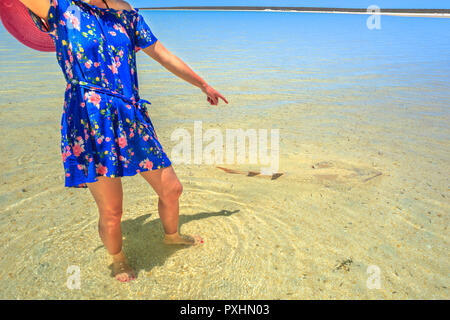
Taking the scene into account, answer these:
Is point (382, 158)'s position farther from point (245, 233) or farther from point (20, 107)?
point (20, 107)

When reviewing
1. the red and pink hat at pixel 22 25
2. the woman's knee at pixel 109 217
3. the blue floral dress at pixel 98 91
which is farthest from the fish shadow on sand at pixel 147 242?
the red and pink hat at pixel 22 25

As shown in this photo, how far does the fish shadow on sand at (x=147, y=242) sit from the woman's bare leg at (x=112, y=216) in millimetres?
116

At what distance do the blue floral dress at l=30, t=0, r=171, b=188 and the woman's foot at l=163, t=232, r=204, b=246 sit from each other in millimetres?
735

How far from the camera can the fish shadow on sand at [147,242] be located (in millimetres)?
2291

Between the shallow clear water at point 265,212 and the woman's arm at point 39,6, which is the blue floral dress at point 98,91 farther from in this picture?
the shallow clear water at point 265,212

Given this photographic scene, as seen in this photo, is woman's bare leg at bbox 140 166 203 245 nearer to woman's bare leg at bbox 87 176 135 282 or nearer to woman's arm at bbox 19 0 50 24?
woman's bare leg at bbox 87 176 135 282

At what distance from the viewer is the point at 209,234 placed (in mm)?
2598

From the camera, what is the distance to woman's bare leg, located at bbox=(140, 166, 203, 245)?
1.99 meters

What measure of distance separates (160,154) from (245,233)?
1080mm

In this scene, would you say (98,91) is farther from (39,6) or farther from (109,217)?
(109,217)

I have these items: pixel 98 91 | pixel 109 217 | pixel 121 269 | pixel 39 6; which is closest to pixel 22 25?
pixel 39 6

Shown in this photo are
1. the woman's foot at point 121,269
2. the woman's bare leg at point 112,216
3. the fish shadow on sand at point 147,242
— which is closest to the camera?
the woman's bare leg at point 112,216

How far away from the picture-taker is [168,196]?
6.84ft
